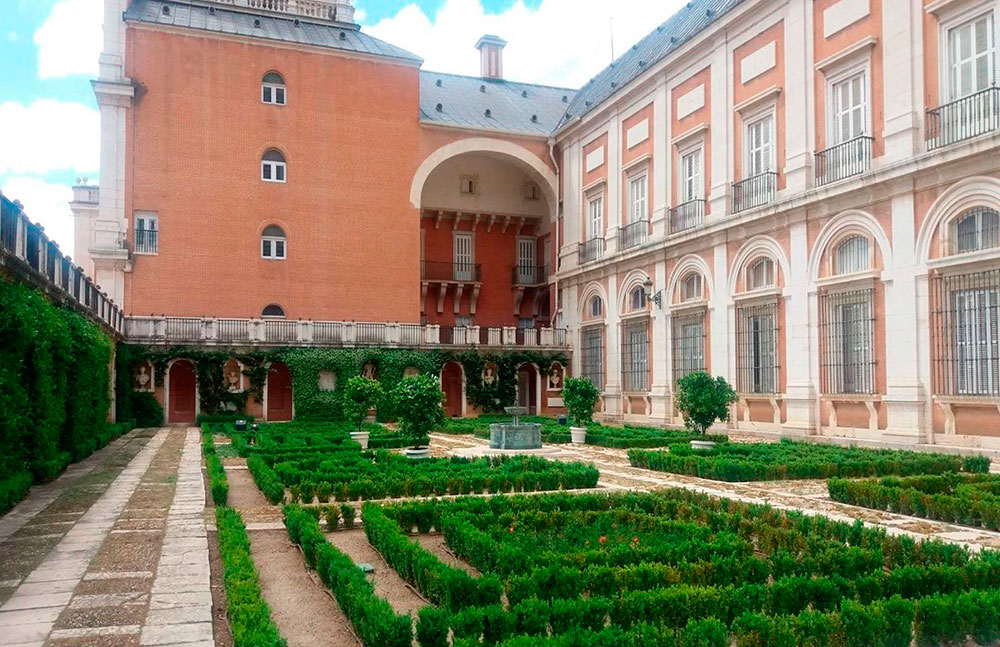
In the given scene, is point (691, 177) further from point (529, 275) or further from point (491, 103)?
point (491, 103)

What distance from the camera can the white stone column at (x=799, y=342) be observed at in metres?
20.9

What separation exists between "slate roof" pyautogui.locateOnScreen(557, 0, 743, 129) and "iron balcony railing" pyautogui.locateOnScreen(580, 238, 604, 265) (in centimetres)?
537

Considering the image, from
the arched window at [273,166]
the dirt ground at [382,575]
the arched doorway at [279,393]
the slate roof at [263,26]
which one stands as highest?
the slate roof at [263,26]

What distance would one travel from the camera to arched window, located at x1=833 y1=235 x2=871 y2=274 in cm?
1970

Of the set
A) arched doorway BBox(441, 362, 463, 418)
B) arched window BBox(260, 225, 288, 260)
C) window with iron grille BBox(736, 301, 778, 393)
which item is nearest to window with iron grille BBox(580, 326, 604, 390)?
arched doorway BBox(441, 362, 463, 418)

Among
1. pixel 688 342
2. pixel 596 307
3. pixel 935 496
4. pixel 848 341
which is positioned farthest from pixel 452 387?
pixel 935 496

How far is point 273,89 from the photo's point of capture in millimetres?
33781

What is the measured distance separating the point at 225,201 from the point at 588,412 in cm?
1839

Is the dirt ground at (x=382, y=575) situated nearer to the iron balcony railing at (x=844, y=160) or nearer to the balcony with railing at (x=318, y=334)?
the iron balcony railing at (x=844, y=160)

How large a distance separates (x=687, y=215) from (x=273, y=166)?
1711cm

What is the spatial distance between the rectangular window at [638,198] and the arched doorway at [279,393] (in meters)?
14.6

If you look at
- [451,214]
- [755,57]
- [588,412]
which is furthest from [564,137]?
[588,412]

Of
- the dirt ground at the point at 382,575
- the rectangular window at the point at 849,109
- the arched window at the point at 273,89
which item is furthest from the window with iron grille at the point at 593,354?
the dirt ground at the point at 382,575

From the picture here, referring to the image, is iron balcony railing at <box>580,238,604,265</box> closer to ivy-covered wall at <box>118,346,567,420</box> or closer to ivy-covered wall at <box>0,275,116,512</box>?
ivy-covered wall at <box>118,346,567,420</box>
